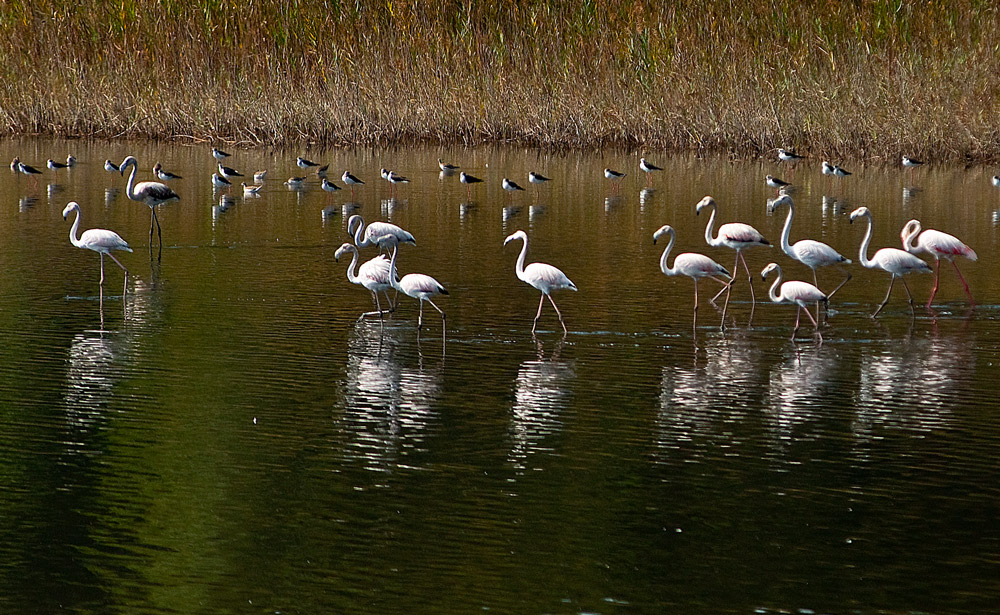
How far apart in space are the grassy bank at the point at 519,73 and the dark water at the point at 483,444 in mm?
9868

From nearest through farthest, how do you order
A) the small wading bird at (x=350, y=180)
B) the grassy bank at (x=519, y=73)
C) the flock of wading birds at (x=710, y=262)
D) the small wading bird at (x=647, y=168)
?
the flock of wading birds at (x=710, y=262)
the small wading bird at (x=350, y=180)
the small wading bird at (x=647, y=168)
the grassy bank at (x=519, y=73)

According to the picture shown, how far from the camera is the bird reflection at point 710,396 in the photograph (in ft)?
22.8

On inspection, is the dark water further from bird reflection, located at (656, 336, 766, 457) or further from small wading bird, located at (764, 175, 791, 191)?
small wading bird, located at (764, 175, 791, 191)

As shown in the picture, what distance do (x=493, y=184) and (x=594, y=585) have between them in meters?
15.6

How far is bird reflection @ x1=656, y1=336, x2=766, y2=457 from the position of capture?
6945 mm

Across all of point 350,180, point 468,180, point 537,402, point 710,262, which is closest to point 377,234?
point 710,262

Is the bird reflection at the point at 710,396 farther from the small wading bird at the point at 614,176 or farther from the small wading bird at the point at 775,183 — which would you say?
the small wading bird at the point at 614,176

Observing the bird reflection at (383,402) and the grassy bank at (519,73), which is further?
the grassy bank at (519,73)

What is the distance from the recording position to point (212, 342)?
912 centimetres

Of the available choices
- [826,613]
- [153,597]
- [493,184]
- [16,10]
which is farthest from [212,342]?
[16,10]

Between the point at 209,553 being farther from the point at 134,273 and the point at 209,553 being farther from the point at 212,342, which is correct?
the point at 134,273

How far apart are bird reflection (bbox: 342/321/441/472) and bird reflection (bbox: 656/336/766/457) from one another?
1272 millimetres

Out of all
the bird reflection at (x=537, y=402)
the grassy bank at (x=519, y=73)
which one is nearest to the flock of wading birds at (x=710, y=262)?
the bird reflection at (x=537, y=402)

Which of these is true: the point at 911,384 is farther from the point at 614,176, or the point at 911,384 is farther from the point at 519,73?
the point at 519,73
